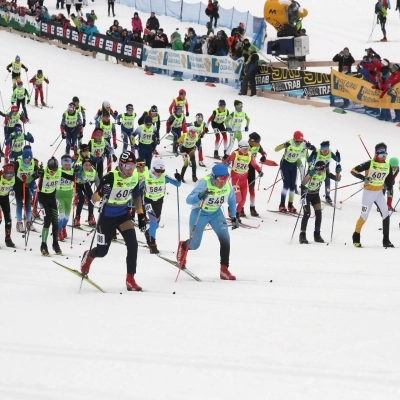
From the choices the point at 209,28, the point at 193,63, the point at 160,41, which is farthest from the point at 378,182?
the point at 209,28

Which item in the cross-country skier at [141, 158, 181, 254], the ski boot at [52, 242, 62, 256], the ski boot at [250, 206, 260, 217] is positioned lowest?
the ski boot at [52, 242, 62, 256]

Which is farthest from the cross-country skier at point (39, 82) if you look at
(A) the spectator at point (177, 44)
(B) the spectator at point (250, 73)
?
(B) the spectator at point (250, 73)

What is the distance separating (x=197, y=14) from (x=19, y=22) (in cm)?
789

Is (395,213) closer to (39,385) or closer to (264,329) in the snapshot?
(264,329)

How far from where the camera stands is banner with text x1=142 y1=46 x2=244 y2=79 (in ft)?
93.2

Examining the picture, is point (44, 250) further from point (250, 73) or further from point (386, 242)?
point (250, 73)

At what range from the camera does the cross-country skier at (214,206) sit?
10.3 metres

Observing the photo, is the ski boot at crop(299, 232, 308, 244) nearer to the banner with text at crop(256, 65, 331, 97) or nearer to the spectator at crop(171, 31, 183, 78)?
the banner with text at crop(256, 65, 331, 97)

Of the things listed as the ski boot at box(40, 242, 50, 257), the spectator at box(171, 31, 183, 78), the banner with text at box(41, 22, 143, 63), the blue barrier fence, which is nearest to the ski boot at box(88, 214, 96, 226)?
the ski boot at box(40, 242, 50, 257)

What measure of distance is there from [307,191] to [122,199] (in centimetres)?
499

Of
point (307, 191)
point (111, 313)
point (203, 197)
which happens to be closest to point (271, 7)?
point (307, 191)

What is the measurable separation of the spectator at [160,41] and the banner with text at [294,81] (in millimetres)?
4284

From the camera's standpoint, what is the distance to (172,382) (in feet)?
20.0

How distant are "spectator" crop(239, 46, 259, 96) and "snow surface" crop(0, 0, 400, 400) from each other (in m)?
11.7
